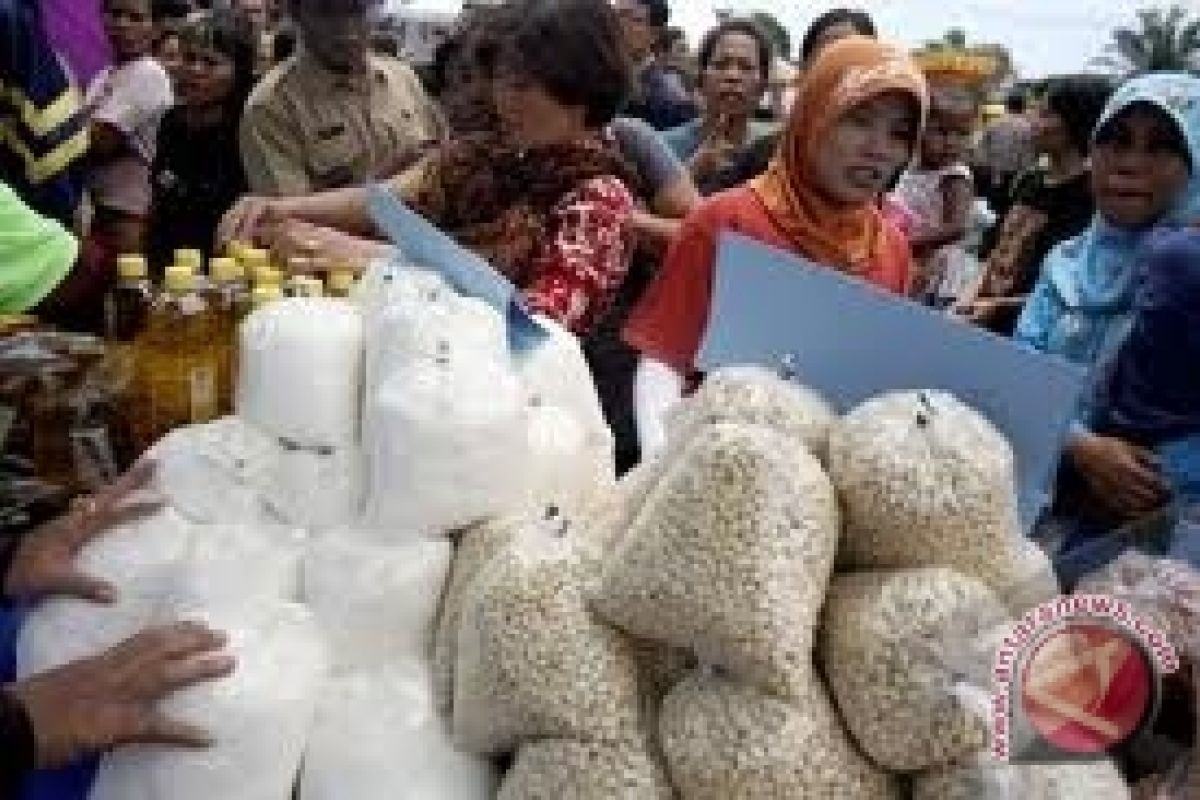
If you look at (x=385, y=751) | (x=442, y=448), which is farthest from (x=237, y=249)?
(x=385, y=751)

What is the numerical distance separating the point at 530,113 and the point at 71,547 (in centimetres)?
136

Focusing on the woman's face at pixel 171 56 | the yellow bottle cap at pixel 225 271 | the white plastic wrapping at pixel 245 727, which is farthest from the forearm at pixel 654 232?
the woman's face at pixel 171 56

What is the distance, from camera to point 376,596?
1.17 meters

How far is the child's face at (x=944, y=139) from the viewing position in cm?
540

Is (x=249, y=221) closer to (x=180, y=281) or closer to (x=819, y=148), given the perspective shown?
(x=180, y=281)

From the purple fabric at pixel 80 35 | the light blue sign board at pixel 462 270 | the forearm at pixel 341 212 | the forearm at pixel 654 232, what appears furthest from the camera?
the purple fabric at pixel 80 35

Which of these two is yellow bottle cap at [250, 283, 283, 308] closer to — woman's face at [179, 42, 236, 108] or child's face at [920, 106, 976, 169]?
woman's face at [179, 42, 236, 108]

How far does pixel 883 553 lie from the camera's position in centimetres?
104

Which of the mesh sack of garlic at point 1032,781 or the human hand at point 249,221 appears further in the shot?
the human hand at point 249,221

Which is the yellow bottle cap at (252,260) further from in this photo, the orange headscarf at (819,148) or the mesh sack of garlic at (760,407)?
the orange headscarf at (819,148)

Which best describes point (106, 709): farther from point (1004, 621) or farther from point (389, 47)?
point (389, 47)

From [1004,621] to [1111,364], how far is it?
1.36 metres

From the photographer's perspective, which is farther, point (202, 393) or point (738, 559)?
point (202, 393)

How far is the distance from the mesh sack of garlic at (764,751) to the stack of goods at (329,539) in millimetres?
174
